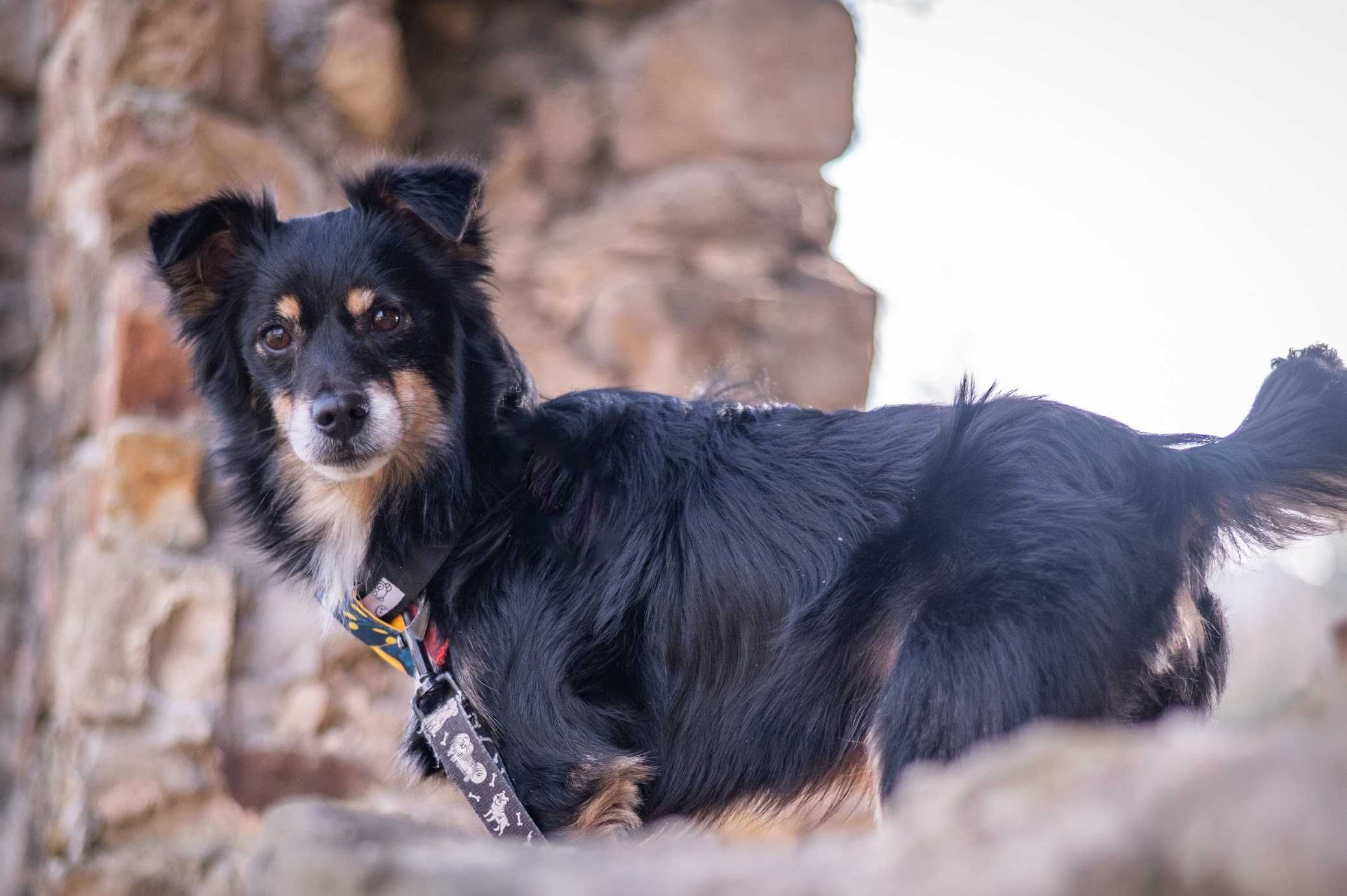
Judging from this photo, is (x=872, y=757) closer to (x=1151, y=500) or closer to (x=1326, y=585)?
(x=1151, y=500)

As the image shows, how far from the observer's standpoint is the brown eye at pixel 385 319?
2893 millimetres

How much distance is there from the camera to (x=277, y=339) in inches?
116

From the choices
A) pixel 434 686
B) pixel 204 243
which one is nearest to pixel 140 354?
pixel 204 243

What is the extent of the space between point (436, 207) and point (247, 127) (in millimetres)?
2156

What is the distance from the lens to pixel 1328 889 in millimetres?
832

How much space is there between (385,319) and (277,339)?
0.99ft

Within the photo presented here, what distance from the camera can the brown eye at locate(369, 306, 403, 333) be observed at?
2.89 metres

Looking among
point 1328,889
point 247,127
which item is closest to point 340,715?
point 247,127

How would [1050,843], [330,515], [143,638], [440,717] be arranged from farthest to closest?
[143,638]
[330,515]
[440,717]
[1050,843]

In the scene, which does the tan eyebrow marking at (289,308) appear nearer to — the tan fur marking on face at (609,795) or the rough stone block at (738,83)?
the tan fur marking on face at (609,795)

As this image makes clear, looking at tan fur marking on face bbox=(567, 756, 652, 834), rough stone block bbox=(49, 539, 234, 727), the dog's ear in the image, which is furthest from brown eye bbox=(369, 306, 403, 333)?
rough stone block bbox=(49, 539, 234, 727)

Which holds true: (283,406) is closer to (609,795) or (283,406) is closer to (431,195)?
(431,195)

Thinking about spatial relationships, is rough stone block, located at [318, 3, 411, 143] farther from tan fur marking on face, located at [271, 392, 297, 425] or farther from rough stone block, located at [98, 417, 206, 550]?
tan fur marking on face, located at [271, 392, 297, 425]

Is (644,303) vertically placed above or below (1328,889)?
below
